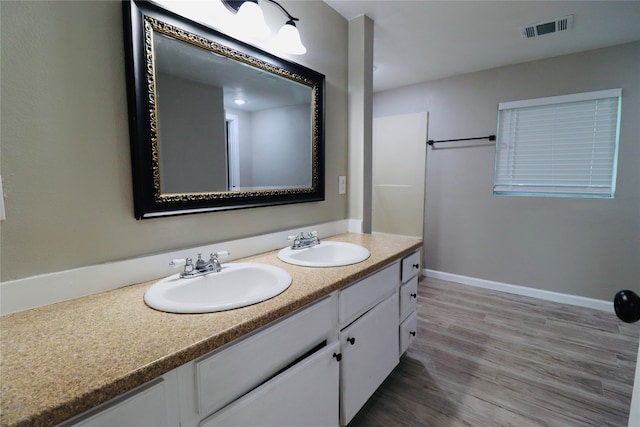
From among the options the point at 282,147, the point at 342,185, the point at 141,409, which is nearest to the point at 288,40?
the point at 282,147

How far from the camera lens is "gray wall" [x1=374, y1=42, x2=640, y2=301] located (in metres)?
2.46

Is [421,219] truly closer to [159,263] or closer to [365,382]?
[365,382]

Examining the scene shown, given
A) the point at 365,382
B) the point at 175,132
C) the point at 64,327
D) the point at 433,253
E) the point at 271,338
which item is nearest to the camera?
the point at 64,327

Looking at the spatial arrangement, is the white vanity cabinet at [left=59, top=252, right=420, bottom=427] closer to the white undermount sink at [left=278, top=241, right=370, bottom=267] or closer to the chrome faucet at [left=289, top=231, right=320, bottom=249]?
the white undermount sink at [left=278, top=241, right=370, bottom=267]

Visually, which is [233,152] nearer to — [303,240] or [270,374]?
[303,240]

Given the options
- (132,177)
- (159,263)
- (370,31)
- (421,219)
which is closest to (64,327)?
(159,263)

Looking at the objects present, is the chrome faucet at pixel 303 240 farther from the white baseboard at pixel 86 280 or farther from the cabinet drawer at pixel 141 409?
the cabinet drawer at pixel 141 409

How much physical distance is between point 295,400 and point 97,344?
61cm

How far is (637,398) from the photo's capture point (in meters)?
0.57

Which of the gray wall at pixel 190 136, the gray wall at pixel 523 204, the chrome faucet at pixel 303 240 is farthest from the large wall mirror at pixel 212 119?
the gray wall at pixel 523 204

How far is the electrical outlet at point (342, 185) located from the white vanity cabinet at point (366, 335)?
726 mm

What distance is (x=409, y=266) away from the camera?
67.5 inches

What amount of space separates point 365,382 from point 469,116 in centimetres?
292

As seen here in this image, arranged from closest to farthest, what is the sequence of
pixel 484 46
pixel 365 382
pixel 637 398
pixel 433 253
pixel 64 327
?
1. pixel 637 398
2. pixel 64 327
3. pixel 365 382
4. pixel 484 46
5. pixel 433 253
